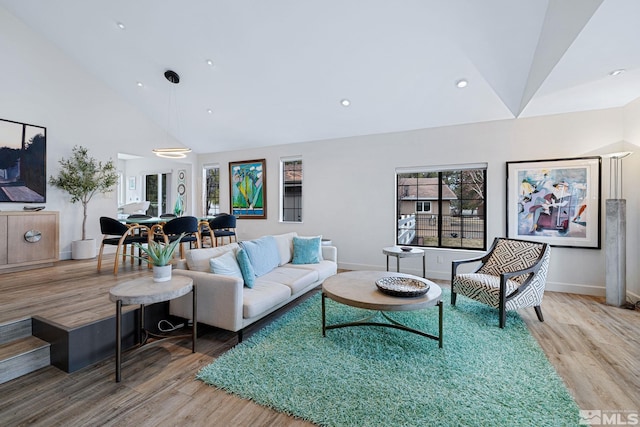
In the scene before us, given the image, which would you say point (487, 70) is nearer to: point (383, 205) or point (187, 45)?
point (383, 205)

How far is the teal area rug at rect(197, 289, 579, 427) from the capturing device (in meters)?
1.67

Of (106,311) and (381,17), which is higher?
(381,17)

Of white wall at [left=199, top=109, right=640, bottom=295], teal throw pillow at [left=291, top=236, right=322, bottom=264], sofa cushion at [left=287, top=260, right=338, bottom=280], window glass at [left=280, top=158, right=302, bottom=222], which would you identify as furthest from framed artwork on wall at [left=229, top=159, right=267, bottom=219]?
sofa cushion at [left=287, top=260, right=338, bottom=280]

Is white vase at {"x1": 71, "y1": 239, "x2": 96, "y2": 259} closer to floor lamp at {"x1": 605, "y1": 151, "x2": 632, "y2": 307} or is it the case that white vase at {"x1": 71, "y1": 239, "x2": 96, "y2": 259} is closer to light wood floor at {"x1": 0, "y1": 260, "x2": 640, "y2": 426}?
light wood floor at {"x1": 0, "y1": 260, "x2": 640, "y2": 426}

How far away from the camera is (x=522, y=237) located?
4.20m

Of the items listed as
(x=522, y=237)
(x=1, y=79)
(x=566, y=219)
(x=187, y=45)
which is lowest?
(x=522, y=237)

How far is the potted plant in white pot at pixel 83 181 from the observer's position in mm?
4957

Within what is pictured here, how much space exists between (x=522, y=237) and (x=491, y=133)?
1638 mm

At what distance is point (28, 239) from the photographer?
413cm

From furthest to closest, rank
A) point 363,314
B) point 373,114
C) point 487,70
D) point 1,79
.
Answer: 1. point 373,114
2. point 1,79
3. point 487,70
4. point 363,314

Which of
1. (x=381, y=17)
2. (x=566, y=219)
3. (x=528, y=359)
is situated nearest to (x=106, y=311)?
(x=528, y=359)

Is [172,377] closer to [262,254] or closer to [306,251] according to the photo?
[262,254]

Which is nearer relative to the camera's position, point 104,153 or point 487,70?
point 487,70

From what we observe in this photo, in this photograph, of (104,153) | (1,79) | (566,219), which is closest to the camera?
(566,219)
